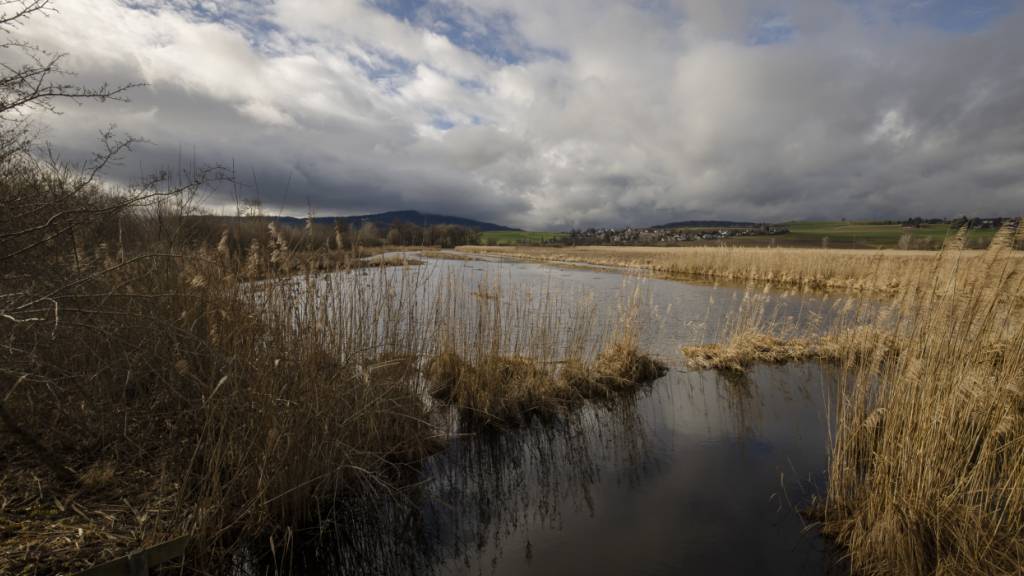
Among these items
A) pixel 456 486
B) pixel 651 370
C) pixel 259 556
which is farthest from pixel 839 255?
pixel 259 556

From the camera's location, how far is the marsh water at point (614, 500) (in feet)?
13.2

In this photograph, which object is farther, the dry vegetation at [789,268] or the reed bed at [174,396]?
the dry vegetation at [789,268]

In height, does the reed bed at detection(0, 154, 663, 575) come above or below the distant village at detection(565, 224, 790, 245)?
below

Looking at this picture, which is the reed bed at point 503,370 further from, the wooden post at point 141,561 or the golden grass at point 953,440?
the golden grass at point 953,440

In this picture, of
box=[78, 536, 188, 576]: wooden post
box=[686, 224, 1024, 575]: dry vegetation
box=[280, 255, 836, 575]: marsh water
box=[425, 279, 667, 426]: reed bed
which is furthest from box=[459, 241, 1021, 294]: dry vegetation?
box=[78, 536, 188, 576]: wooden post

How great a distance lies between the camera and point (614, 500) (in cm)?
491

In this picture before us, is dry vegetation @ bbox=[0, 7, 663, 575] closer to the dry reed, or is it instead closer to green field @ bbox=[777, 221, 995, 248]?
green field @ bbox=[777, 221, 995, 248]

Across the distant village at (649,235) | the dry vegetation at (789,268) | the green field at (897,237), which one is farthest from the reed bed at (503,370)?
the distant village at (649,235)

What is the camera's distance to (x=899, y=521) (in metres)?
3.44

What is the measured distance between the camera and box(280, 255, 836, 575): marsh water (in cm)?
401

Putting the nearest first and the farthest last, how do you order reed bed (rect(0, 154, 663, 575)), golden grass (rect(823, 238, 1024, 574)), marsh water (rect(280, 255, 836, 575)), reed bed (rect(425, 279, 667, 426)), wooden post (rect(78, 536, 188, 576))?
wooden post (rect(78, 536, 188, 576)) < reed bed (rect(0, 154, 663, 575)) < golden grass (rect(823, 238, 1024, 574)) < marsh water (rect(280, 255, 836, 575)) < reed bed (rect(425, 279, 667, 426))

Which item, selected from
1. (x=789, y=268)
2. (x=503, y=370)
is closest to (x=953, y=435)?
(x=503, y=370)

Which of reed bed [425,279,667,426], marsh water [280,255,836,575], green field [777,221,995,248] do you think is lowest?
marsh water [280,255,836,575]

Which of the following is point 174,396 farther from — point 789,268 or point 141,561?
point 789,268
